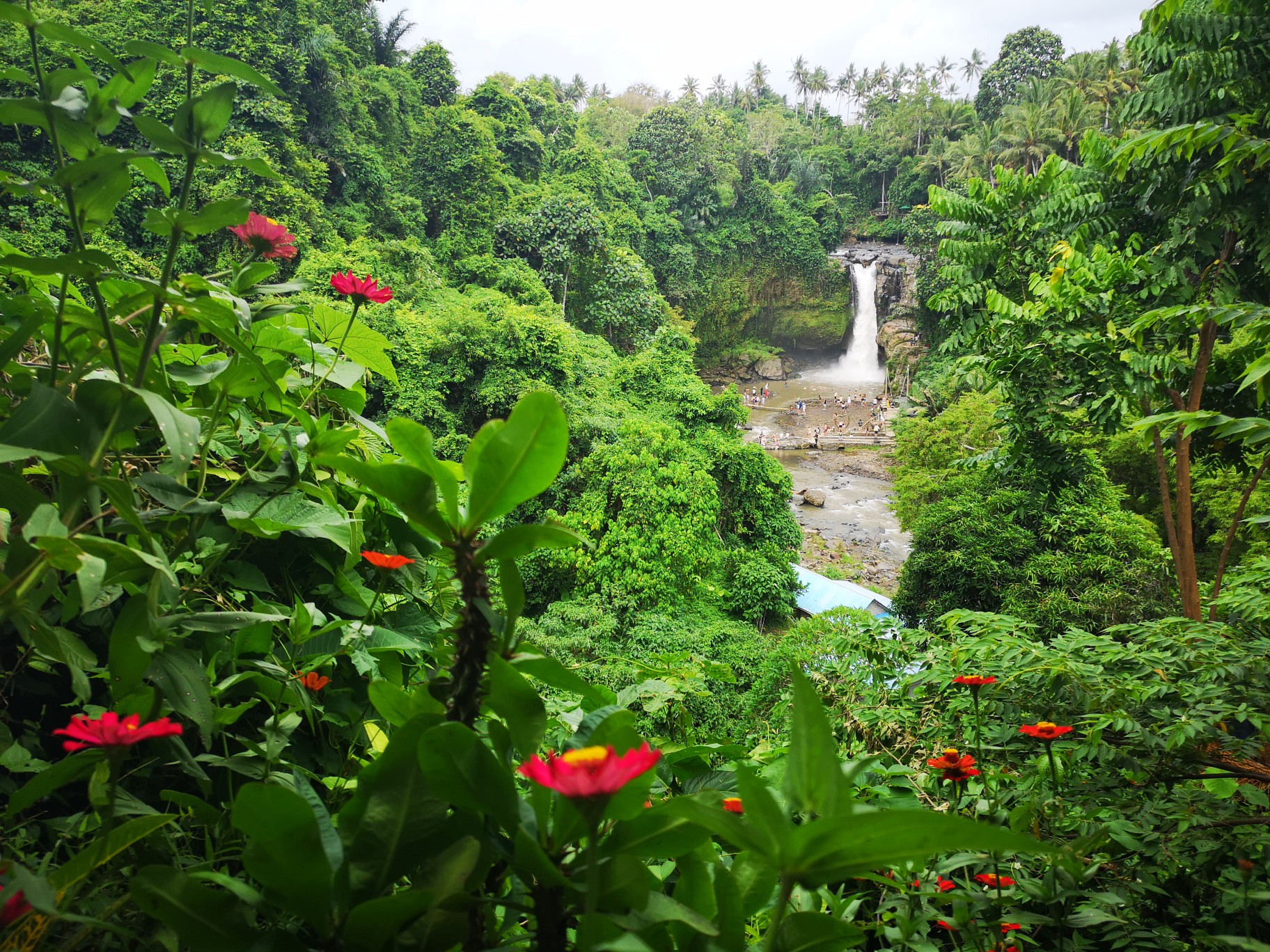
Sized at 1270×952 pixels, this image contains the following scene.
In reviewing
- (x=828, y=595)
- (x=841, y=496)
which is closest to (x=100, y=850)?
(x=828, y=595)

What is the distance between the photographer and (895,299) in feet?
66.5

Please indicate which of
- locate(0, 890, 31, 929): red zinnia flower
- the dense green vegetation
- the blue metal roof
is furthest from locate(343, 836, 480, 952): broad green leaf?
the blue metal roof

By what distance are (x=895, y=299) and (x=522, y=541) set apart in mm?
22106

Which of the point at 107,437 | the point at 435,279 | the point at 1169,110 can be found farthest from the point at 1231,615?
the point at 435,279

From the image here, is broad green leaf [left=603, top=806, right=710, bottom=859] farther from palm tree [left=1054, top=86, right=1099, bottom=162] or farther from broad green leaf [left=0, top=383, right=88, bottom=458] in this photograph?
palm tree [left=1054, top=86, right=1099, bottom=162]

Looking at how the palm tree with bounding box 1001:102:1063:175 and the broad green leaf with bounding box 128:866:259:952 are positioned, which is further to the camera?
the palm tree with bounding box 1001:102:1063:175

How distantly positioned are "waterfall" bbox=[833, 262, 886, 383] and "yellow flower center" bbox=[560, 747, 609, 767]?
70.7ft

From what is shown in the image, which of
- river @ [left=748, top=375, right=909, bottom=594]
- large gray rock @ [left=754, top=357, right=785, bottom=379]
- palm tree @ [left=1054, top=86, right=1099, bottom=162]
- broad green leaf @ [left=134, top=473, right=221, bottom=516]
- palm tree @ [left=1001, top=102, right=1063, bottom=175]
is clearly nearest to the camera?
broad green leaf @ [left=134, top=473, right=221, bottom=516]

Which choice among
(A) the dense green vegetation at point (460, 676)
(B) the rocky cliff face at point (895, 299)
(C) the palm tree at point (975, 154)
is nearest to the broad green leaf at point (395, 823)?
(A) the dense green vegetation at point (460, 676)

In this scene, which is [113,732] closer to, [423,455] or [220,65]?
[423,455]

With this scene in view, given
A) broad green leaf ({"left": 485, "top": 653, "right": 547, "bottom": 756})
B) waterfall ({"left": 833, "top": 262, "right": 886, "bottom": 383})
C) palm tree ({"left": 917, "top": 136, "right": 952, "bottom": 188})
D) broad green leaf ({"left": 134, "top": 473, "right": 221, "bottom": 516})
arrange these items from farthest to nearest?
waterfall ({"left": 833, "top": 262, "right": 886, "bottom": 383}) → palm tree ({"left": 917, "top": 136, "right": 952, "bottom": 188}) → broad green leaf ({"left": 134, "top": 473, "right": 221, "bottom": 516}) → broad green leaf ({"left": 485, "top": 653, "right": 547, "bottom": 756})

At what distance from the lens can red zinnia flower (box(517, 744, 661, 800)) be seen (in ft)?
0.88

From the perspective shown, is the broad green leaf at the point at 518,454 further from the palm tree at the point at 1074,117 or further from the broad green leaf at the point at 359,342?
the palm tree at the point at 1074,117

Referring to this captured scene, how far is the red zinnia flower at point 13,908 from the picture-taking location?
0.25 metres
